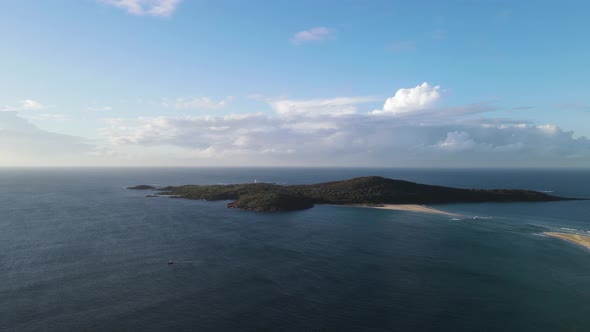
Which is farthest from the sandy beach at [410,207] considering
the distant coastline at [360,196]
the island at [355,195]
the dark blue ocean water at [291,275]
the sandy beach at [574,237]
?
the sandy beach at [574,237]

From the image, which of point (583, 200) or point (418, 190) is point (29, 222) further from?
point (583, 200)

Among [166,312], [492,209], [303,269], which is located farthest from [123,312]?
[492,209]

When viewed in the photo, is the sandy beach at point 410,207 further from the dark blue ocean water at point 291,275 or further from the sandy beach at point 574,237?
the sandy beach at point 574,237

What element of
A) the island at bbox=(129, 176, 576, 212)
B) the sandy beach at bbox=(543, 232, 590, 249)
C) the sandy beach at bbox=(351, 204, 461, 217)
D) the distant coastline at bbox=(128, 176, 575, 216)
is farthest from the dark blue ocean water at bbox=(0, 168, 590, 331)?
the island at bbox=(129, 176, 576, 212)

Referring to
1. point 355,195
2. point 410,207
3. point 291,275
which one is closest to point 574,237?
point 410,207

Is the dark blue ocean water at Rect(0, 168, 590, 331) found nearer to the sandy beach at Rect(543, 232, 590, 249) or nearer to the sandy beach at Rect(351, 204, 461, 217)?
the sandy beach at Rect(543, 232, 590, 249)

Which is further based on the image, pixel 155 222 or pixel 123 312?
pixel 155 222

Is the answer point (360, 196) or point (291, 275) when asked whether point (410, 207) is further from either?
point (291, 275)
